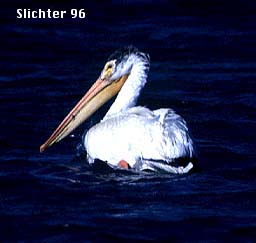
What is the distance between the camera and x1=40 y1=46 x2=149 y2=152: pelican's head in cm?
1277

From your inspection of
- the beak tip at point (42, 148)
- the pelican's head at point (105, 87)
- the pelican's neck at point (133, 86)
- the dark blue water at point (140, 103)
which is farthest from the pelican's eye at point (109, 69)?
the beak tip at point (42, 148)

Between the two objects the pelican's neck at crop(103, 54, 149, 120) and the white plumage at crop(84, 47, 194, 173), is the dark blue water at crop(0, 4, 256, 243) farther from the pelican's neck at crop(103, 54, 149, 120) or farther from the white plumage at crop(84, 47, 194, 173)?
the pelican's neck at crop(103, 54, 149, 120)

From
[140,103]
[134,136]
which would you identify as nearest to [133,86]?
[134,136]

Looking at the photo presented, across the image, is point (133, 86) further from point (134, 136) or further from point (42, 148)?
point (134, 136)

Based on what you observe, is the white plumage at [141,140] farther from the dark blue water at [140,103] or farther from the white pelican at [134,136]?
the dark blue water at [140,103]

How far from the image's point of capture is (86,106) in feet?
42.1

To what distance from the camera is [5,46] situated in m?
17.1

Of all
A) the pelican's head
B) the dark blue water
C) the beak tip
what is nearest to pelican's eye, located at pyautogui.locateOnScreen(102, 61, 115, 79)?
the pelican's head

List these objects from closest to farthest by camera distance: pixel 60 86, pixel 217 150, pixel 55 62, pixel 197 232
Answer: pixel 197 232 → pixel 217 150 → pixel 60 86 → pixel 55 62

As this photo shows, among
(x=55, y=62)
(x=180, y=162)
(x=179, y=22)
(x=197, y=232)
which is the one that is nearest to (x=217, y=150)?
(x=180, y=162)

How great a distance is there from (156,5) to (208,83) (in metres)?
3.74

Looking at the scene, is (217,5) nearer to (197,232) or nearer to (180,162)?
(180,162)

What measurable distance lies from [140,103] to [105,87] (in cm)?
168

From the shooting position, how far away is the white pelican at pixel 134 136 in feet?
37.2
